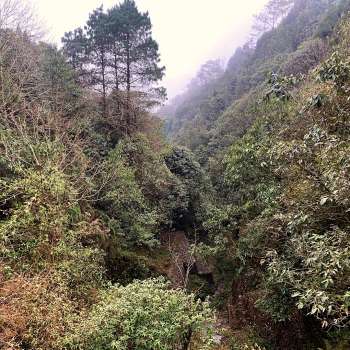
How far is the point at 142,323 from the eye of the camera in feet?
20.8

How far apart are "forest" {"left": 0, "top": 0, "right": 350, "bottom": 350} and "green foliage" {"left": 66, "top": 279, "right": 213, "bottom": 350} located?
1.2 inches

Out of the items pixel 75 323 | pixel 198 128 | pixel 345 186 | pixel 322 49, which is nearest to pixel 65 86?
pixel 75 323

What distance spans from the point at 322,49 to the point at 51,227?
30330 millimetres

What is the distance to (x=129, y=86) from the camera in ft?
66.7

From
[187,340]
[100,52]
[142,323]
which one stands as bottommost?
[187,340]

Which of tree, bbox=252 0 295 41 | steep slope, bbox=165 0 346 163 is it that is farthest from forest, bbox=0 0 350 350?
tree, bbox=252 0 295 41

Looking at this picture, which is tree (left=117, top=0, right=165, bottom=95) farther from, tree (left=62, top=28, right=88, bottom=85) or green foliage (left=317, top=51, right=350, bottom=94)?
green foliage (left=317, top=51, right=350, bottom=94)

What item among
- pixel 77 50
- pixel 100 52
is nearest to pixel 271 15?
pixel 77 50

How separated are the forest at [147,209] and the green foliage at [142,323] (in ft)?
0.10

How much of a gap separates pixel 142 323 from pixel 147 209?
10.7 m

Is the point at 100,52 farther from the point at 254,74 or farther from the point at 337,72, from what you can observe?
the point at 254,74

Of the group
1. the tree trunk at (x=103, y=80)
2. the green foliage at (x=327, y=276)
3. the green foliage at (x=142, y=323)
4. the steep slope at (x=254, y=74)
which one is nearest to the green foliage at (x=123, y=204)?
the tree trunk at (x=103, y=80)

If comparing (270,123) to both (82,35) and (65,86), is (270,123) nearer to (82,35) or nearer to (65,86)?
(65,86)

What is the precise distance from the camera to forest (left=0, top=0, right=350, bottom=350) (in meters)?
6.23
